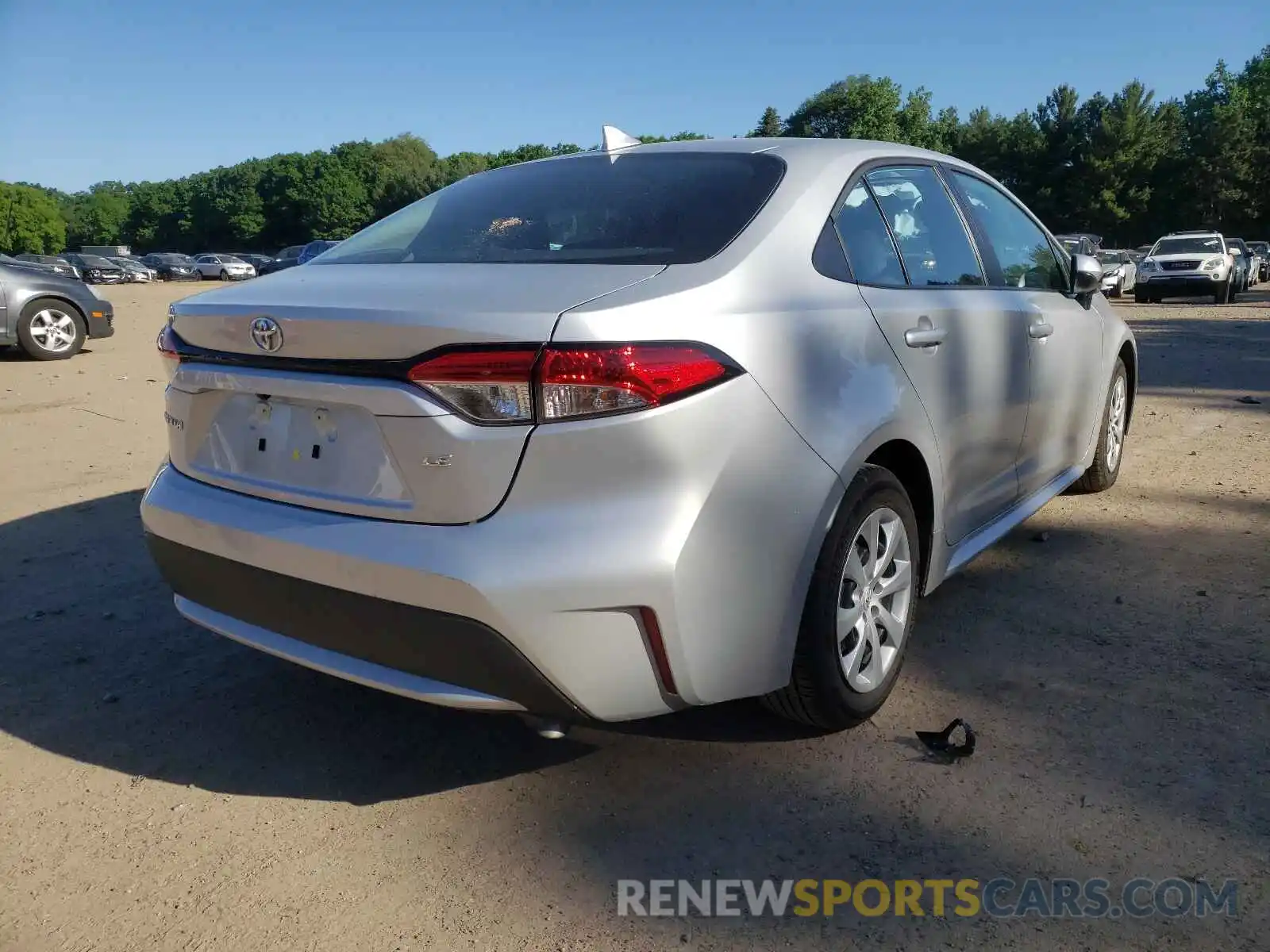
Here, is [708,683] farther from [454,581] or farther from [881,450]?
[881,450]

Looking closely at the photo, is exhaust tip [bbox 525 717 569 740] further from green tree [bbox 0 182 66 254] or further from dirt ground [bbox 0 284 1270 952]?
green tree [bbox 0 182 66 254]

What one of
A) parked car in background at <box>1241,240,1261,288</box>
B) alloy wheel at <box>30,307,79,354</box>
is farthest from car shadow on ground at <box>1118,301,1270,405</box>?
parked car in background at <box>1241,240,1261,288</box>

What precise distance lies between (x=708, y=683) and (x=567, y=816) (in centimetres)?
54

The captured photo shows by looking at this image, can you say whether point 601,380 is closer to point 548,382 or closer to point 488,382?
point 548,382

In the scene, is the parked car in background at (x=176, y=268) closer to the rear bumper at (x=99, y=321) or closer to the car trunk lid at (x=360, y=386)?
the rear bumper at (x=99, y=321)

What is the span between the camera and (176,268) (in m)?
64.7

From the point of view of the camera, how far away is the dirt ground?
205 centimetres

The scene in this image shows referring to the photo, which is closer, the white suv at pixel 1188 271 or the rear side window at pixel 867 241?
the rear side window at pixel 867 241

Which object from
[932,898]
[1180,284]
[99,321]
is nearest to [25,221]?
[99,321]

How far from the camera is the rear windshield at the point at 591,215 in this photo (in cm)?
247

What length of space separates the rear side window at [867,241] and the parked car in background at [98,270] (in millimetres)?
61167

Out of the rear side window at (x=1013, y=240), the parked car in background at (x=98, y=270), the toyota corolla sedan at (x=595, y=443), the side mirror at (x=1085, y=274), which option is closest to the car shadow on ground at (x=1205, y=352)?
the side mirror at (x=1085, y=274)

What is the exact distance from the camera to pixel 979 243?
11.6ft

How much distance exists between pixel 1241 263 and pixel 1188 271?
17.7 ft
